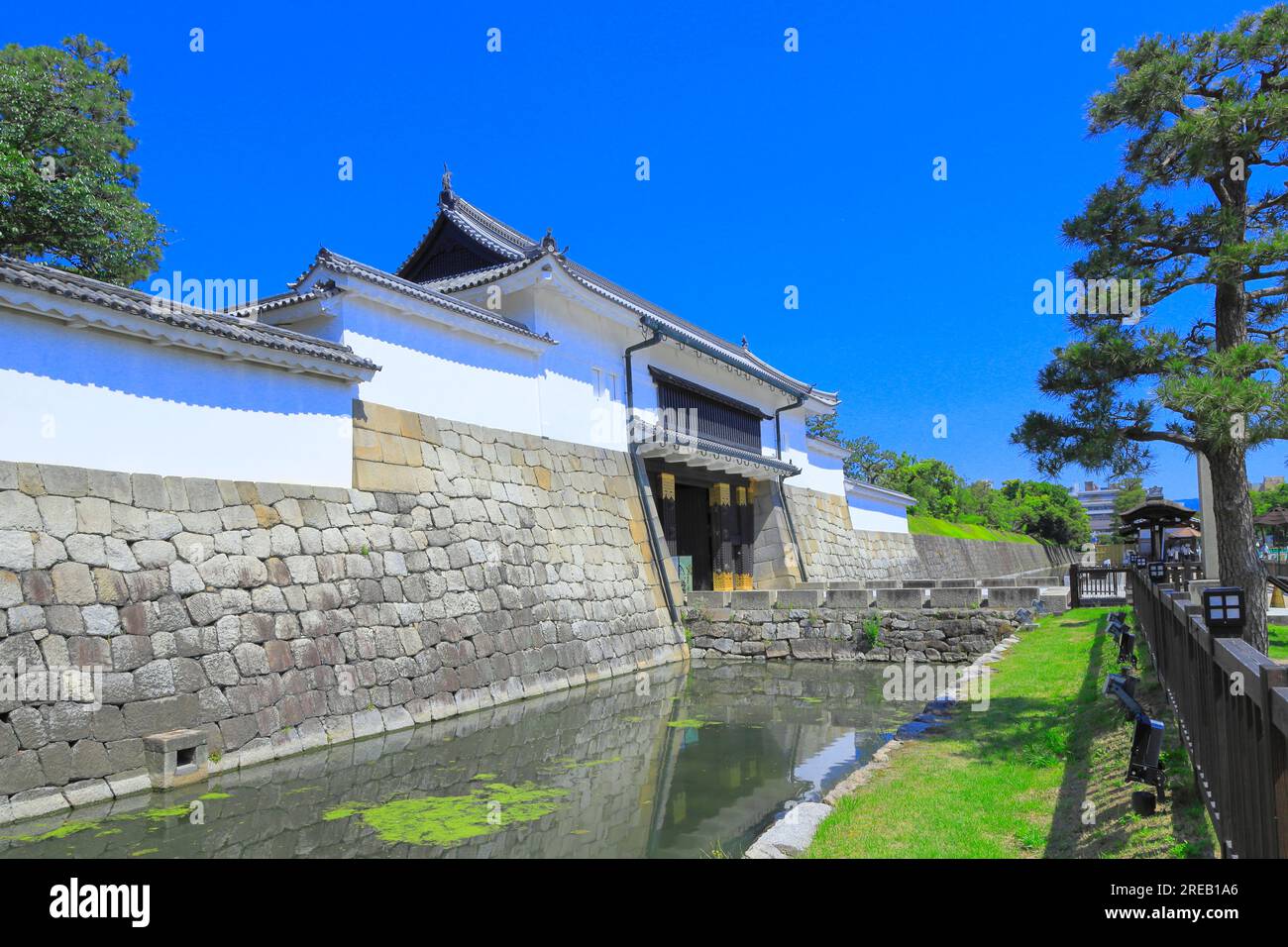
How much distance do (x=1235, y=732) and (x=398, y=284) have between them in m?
10.6

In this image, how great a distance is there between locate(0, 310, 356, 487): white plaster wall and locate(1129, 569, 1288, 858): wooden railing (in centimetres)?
850

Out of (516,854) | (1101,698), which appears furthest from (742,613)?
(516,854)

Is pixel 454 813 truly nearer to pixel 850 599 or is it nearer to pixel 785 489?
pixel 850 599

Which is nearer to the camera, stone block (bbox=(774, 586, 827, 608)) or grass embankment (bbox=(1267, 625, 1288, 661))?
grass embankment (bbox=(1267, 625, 1288, 661))

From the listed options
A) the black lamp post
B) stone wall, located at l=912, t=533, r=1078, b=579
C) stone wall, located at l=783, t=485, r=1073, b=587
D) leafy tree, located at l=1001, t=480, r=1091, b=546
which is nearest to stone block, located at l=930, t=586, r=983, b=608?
stone wall, located at l=783, t=485, r=1073, b=587

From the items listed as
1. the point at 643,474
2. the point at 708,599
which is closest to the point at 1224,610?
the point at 708,599

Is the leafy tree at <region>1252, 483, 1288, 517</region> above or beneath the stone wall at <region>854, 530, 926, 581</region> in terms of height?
above

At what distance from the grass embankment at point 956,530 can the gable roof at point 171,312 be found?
95.6 feet

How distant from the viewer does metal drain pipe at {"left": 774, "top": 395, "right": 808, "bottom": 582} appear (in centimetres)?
2222

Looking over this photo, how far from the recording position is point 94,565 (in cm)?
693

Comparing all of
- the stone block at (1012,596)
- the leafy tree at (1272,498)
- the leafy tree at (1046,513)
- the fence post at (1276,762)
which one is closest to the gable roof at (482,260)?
the stone block at (1012,596)

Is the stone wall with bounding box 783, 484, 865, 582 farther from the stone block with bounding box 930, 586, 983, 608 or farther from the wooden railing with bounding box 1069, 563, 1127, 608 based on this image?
the stone block with bounding box 930, 586, 983, 608

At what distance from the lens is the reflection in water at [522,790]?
5.53 m
